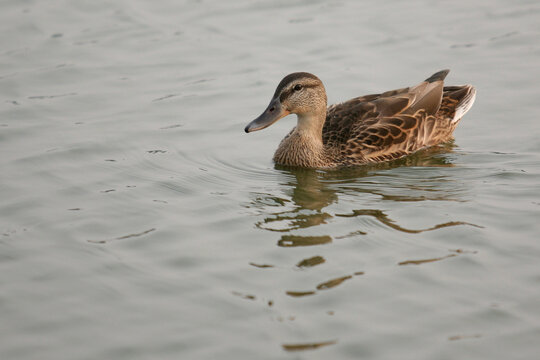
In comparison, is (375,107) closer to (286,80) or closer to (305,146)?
(305,146)

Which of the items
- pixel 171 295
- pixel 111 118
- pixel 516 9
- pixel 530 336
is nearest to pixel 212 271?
pixel 171 295

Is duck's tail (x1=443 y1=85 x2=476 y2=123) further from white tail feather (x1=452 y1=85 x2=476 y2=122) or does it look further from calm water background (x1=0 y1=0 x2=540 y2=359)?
calm water background (x1=0 y1=0 x2=540 y2=359)

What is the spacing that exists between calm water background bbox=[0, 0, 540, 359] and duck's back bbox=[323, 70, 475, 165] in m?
0.30

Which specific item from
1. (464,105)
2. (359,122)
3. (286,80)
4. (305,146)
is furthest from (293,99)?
(464,105)

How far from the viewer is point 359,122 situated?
Answer: 10.4 m

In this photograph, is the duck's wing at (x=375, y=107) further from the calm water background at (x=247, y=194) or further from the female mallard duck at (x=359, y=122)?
the calm water background at (x=247, y=194)

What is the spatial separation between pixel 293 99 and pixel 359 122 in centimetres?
101

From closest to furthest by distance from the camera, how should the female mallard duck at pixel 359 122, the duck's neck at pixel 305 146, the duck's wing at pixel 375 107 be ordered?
the female mallard duck at pixel 359 122 → the duck's neck at pixel 305 146 → the duck's wing at pixel 375 107

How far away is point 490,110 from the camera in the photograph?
11.3m

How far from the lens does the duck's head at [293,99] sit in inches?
384

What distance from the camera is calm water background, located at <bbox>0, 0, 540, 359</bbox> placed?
6.43 metres

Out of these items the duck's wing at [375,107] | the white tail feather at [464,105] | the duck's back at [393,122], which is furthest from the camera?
the white tail feather at [464,105]

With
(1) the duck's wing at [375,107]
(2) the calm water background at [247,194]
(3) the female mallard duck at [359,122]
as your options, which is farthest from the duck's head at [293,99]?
(2) the calm water background at [247,194]

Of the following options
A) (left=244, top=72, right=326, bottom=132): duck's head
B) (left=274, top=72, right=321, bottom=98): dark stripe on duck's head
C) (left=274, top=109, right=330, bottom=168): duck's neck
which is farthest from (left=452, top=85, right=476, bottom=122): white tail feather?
(left=274, top=72, right=321, bottom=98): dark stripe on duck's head
